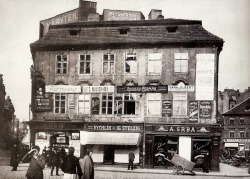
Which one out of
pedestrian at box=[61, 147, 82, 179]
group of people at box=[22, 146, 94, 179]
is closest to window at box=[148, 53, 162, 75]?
group of people at box=[22, 146, 94, 179]

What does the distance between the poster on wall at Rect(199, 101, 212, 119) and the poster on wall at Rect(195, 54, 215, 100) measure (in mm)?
228

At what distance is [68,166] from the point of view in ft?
27.5

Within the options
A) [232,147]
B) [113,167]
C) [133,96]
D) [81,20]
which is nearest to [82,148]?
[113,167]

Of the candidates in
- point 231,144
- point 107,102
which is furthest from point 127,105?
point 231,144

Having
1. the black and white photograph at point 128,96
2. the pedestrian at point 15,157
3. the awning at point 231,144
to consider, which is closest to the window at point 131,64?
the black and white photograph at point 128,96

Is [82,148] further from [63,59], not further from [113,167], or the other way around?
[63,59]

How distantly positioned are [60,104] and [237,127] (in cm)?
703

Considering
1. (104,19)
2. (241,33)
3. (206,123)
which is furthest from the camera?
(104,19)

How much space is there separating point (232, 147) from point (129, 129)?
11323 mm

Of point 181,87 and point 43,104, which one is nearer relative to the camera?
point 43,104

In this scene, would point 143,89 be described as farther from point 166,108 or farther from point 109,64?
point 109,64

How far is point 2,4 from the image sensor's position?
10016 mm

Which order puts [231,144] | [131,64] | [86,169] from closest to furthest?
[86,169]
[131,64]
[231,144]

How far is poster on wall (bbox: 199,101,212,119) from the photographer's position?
1582cm
